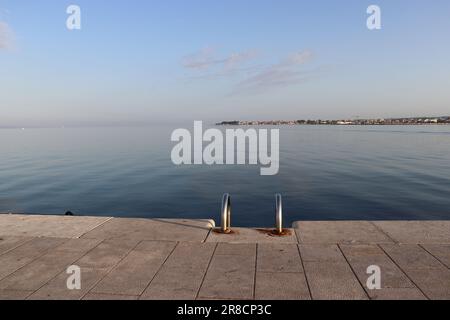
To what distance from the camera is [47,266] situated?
6188 millimetres

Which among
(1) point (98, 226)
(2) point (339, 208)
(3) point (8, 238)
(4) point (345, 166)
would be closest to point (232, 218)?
(2) point (339, 208)

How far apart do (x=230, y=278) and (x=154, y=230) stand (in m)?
2.89

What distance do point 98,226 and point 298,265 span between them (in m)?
4.69

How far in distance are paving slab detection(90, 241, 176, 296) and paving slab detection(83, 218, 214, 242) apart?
0.41 meters

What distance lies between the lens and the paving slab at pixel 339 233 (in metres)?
7.26

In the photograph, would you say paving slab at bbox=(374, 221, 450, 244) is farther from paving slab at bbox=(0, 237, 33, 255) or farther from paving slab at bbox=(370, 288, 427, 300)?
paving slab at bbox=(0, 237, 33, 255)

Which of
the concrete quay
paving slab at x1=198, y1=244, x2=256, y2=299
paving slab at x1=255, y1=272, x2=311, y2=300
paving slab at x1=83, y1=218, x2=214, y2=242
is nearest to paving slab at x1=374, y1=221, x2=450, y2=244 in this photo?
the concrete quay

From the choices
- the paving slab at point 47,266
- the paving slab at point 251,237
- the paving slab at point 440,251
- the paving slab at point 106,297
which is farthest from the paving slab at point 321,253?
the paving slab at point 47,266

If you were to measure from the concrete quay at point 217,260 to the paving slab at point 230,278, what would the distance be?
16 millimetres

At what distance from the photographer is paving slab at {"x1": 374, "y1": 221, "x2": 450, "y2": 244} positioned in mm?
7205
